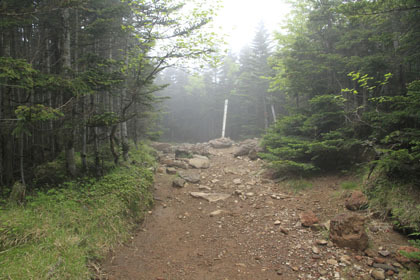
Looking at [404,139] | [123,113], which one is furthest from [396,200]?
[123,113]

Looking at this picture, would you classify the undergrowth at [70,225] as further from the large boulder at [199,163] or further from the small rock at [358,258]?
the small rock at [358,258]

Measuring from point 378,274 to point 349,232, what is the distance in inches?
28.1

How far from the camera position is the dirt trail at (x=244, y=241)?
3211 millimetres

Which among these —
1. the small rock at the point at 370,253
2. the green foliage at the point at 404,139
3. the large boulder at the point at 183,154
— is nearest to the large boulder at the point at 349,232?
the small rock at the point at 370,253

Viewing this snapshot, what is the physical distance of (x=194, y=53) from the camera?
6293 millimetres

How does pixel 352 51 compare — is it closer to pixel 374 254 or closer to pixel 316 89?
pixel 316 89

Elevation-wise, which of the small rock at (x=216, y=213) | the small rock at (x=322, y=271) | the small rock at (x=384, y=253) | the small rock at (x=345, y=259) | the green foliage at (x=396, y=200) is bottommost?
the small rock at (x=216, y=213)

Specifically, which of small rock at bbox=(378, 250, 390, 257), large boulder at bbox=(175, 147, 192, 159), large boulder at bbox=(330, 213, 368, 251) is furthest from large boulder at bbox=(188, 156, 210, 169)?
small rock at bbox=(378, 250, 390, 257)

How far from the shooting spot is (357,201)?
177 inches

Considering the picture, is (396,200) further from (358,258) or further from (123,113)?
(123,113)

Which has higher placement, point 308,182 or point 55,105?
point 55,105

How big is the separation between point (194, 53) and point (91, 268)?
593cm

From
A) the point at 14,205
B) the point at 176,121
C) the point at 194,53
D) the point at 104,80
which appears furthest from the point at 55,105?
the point at 176,121

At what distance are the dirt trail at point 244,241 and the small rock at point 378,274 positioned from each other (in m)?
0.06
